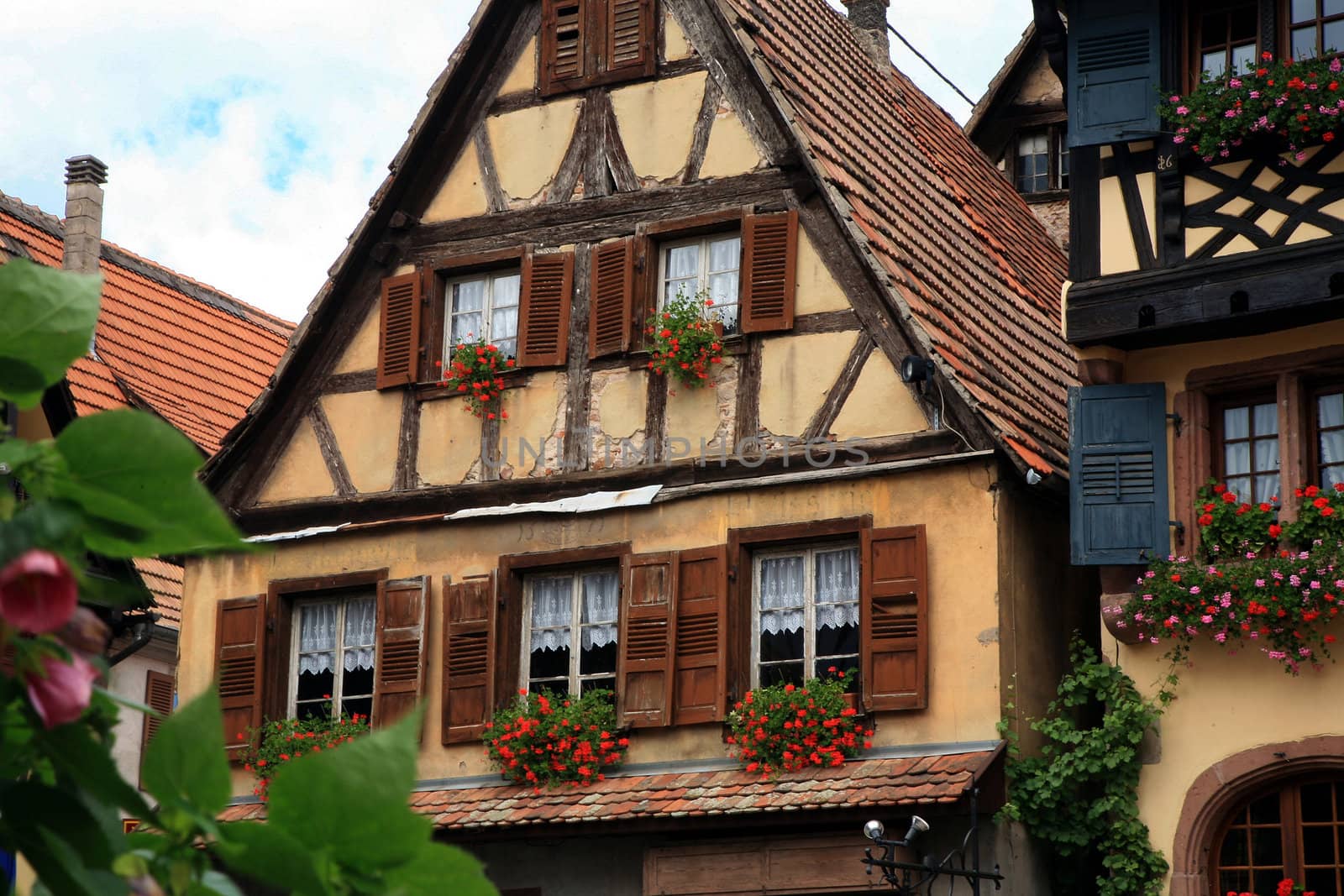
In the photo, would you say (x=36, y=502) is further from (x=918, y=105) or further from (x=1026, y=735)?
(x=918, y=105)

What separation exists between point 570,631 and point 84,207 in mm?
8682

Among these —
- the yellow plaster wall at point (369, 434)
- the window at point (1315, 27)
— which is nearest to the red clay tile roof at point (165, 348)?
the yellow plaster wall at point (369, 434)

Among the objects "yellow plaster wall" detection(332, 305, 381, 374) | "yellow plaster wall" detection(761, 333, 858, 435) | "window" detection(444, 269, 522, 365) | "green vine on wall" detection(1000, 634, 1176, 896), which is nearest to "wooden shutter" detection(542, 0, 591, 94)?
"window" detection(444, 269, 522, 365)

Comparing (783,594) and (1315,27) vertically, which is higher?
Result: (1315,27)

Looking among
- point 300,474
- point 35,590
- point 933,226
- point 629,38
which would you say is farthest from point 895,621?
point 35,590

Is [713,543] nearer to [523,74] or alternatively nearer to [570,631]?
[570,631]

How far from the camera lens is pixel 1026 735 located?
12.1 metres

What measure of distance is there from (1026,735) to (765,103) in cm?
451

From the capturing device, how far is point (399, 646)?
551 inches

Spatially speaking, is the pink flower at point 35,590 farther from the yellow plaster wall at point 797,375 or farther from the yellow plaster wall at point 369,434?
the yellow plaster wall at point 369,434

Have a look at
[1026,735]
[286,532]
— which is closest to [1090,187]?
[1026,735]

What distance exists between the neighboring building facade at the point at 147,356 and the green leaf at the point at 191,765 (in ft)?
47.4

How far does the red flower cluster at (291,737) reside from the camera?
1380 centimetres

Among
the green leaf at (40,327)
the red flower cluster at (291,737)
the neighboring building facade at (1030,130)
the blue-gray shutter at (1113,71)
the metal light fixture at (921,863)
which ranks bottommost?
the metal light fixture at (921,863)
